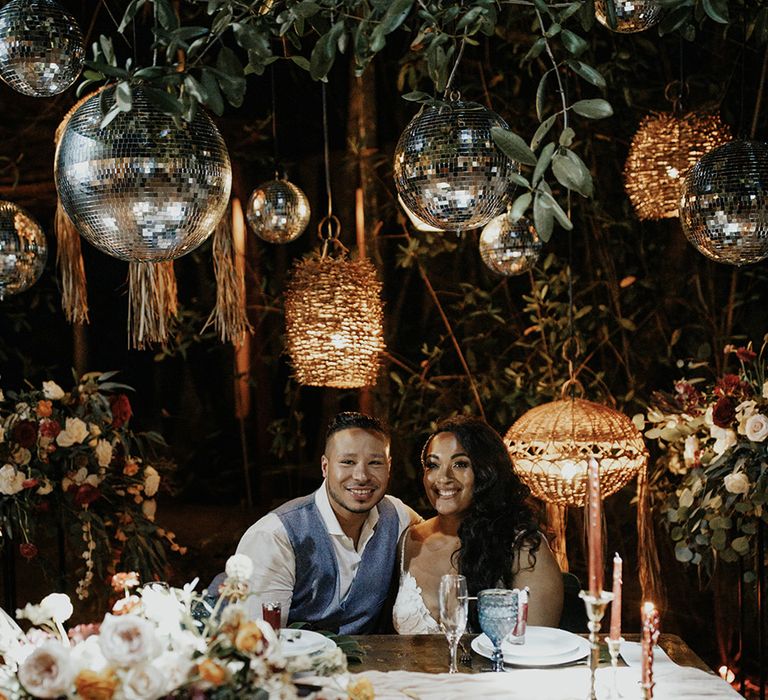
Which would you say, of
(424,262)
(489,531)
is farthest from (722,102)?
(489,531)

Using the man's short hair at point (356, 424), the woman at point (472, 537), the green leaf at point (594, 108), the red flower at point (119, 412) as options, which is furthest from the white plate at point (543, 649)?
the red flower at point (119, 412)

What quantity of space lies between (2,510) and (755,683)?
9.45 feet

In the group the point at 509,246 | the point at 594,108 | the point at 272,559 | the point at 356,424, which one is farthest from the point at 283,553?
the point at 594,108

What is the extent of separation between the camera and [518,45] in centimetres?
448

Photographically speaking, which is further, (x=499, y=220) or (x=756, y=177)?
(x=499, y=220)

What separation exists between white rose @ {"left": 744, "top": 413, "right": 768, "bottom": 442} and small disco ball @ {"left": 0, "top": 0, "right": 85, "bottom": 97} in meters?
1.98

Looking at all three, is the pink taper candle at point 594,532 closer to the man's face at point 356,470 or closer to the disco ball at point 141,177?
the disco ball at point 141,177

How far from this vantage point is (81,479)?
10.5 ft

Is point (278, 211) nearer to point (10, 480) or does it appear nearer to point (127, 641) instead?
point (10, 480)

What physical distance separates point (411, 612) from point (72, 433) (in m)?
1.25

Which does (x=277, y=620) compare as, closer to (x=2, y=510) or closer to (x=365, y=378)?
(x=2, y=510)

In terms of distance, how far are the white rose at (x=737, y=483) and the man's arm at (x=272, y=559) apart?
Result: 1.22 metres

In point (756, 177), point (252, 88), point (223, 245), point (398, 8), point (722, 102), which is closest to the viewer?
point (398, 8)

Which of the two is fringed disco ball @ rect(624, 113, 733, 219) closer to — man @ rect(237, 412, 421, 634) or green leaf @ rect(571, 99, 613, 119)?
man @ rect(237, 412, 421, 634)
